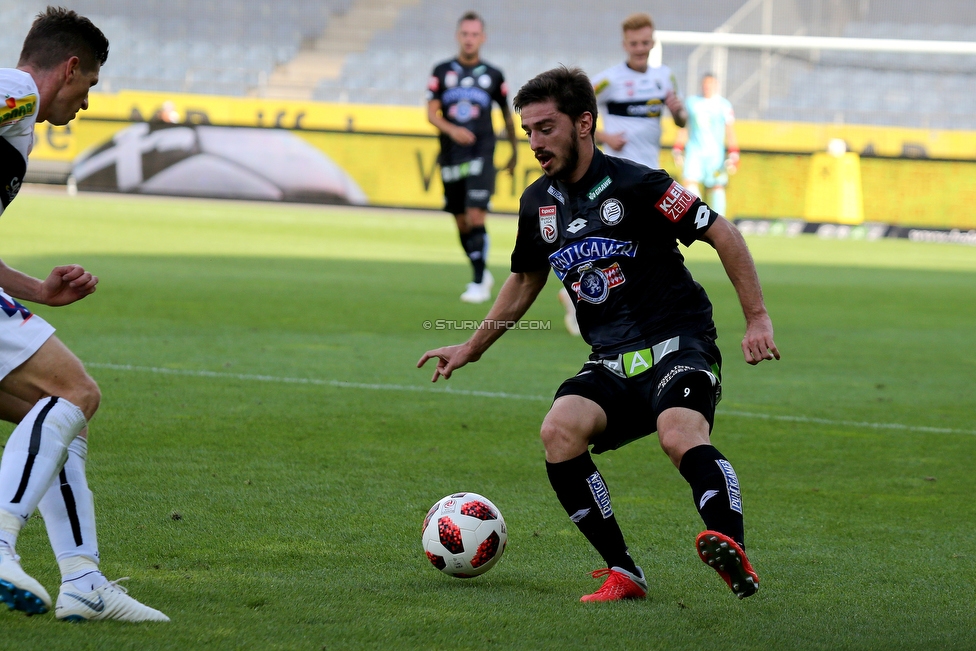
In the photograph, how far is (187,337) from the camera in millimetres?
8688

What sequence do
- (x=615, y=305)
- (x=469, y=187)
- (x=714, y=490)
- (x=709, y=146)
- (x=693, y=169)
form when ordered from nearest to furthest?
(x=714, y=490), (x=615, y=305), (x=469, y=187), (x=693, y=169), (x=709, y=146)

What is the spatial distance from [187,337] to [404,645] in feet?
19.7

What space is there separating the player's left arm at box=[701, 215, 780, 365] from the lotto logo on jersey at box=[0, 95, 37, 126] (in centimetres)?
190

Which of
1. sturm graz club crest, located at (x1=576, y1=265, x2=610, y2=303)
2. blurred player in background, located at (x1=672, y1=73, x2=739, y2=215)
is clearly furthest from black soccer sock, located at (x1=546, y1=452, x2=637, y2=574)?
blurred player in background, located at (x1=672, y1=73, x2=739, y2=215)

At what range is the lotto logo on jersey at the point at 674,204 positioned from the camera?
3775mm

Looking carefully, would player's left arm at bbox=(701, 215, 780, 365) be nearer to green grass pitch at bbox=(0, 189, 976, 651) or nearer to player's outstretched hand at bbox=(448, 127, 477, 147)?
green grass pitch at bbox=(0, 189, 976, 651)

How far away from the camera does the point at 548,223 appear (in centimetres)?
396

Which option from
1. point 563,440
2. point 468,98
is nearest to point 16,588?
point 563,440

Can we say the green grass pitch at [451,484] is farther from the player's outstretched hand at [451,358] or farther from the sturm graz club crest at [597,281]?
the sturm graz club crest at [597,281]

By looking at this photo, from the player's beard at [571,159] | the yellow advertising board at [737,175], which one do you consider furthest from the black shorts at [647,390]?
the yellow advertising board at [737,175]

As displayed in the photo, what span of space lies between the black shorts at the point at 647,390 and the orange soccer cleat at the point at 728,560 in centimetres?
53

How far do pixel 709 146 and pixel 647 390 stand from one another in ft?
53.6

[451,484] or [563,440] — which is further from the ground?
[563,440]

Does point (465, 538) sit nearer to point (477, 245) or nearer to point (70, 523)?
point (70, 523)
